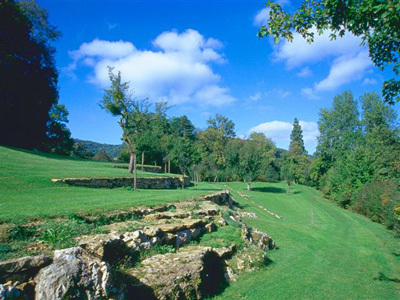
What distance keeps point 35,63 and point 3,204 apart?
101ft

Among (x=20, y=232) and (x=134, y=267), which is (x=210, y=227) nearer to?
(x=134, y=267)

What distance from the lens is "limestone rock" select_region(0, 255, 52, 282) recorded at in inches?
189

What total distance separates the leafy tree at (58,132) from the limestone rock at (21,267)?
44158 mm

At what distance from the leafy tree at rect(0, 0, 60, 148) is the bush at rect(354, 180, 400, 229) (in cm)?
4038

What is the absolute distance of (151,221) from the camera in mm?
10164

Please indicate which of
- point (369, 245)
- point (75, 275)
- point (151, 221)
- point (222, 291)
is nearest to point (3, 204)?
point (151, 221)

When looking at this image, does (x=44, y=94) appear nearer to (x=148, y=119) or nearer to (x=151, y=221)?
(x=148, y=119)

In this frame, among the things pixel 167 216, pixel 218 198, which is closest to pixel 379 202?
pixel 218 198

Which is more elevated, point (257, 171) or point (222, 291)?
point (257, 171)

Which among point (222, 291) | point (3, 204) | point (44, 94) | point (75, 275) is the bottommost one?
point (222, 291)

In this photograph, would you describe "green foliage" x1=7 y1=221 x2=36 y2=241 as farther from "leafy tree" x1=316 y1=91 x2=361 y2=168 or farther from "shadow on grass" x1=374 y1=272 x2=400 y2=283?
"leafy tree" x1=316 y1=91 x2=361 y2=168

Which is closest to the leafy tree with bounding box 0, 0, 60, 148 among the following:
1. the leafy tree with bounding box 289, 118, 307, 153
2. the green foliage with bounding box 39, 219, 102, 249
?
the green foliage with bounding box 39, 219, 102, 249

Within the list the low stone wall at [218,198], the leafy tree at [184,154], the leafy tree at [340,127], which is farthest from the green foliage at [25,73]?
the leafy tree at [340,127]

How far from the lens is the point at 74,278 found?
515cm
